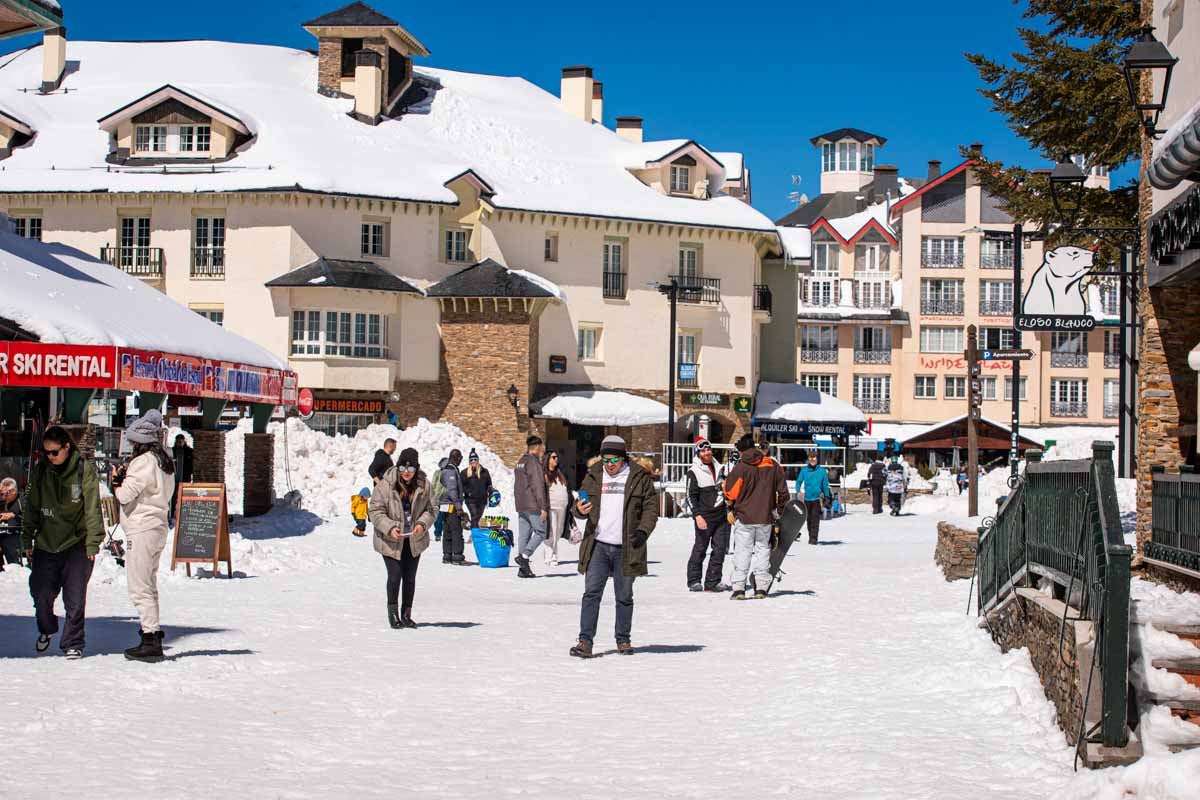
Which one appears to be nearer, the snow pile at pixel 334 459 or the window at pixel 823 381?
the snow pile at pixel 334 459

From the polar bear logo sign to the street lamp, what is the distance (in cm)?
407

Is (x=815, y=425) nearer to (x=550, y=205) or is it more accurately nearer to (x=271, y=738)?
(x=550, y=205)

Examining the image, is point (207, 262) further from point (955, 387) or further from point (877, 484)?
point (955, 387)

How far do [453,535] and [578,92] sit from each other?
37988 millimetres

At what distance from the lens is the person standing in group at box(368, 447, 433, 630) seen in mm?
13727

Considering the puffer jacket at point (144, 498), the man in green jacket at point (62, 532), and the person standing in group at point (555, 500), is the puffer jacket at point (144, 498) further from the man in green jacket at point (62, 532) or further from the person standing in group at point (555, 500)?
the person standing in group at point (555, 500)

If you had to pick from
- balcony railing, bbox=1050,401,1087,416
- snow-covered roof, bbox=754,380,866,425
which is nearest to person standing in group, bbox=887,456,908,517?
snow-covered roof, bbox=754,380,866,425

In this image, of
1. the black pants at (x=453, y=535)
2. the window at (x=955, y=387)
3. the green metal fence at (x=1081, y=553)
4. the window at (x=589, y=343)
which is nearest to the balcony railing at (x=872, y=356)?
the window at (x=955, y=387)

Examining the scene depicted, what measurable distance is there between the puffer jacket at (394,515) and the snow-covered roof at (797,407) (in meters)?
41.1

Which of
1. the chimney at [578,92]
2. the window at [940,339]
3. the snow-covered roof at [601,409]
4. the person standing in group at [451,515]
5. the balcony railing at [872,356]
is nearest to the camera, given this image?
the person standing in group at [451,515]

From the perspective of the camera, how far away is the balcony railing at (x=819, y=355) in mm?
81500

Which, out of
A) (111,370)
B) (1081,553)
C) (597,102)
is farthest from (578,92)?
(1081,553)

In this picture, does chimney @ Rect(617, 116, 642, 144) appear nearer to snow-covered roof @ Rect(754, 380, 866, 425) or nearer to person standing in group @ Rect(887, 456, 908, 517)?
snow-covered roof @ Rect(754, 380, 866, 425)

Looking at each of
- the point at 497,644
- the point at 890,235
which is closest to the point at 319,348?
the point at 497,644
